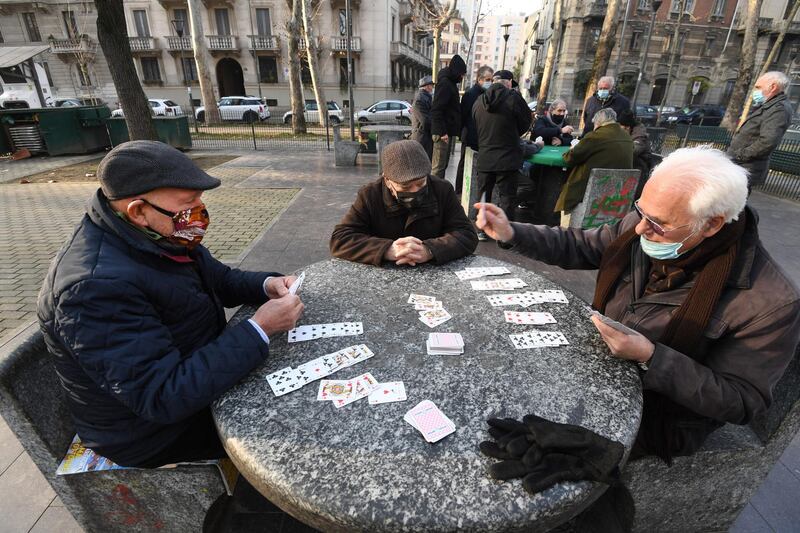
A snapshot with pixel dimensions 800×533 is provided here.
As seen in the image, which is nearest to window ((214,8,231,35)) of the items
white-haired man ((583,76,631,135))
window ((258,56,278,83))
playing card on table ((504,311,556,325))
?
window ((258,56,278,83))

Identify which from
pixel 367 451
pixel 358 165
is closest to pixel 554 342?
pixel 367 451

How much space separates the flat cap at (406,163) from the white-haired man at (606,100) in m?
4.50

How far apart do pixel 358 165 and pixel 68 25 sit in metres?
37.5

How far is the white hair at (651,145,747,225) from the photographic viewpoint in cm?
152

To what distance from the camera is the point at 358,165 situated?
1118 cm

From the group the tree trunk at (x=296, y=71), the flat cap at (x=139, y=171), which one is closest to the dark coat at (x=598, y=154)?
the flat cap at (x=139, y=171)

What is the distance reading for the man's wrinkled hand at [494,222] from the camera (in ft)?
7.59

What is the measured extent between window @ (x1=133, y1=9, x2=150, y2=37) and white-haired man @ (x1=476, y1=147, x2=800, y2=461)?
41.8 meters

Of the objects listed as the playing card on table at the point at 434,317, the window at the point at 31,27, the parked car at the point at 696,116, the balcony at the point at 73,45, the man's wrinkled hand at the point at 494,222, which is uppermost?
the window at the point at 31,27

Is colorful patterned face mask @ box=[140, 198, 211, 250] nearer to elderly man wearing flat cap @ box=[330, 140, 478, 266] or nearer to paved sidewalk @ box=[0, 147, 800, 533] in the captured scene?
elderly man wearing flat cap @ box=[330, 140, 478, 266]

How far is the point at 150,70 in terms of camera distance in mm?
33531

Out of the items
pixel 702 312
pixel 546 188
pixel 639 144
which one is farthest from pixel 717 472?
pixel 639 144

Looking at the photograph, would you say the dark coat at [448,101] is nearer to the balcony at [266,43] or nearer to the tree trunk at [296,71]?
the tree trunk at [296,71]

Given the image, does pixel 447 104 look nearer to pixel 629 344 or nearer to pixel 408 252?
pixel 408 252
